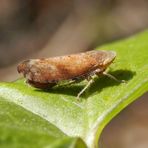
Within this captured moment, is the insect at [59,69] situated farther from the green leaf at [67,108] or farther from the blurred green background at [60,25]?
the blurred green background at [60,25]


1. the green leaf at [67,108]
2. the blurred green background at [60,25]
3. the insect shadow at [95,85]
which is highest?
the green leaf at [67,108]

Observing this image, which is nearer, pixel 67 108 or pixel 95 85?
pixel 67 108

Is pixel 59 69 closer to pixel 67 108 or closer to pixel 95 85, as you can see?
pixel 95 85

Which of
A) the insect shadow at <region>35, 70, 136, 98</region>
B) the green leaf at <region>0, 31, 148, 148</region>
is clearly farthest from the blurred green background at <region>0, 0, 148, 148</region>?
the green leaf at <region>0, 31, 148, 148</region>

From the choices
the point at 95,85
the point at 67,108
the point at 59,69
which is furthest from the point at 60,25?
the point at 67,108

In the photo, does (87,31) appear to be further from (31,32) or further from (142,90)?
(142,90)

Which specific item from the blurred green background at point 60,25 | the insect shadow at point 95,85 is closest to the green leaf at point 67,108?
the insect shadow at point 95,85
